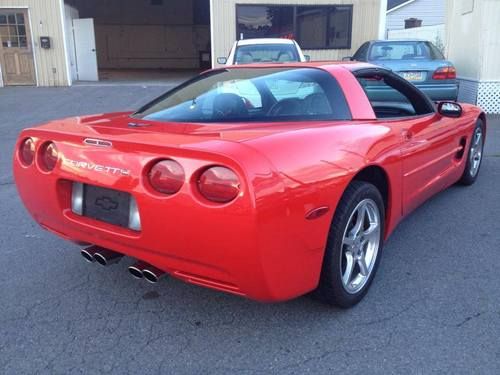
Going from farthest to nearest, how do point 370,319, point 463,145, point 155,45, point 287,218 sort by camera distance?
point 155,45, point 463,145, point 370,319, point 287,218

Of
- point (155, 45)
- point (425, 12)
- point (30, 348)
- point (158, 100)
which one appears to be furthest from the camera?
point (425, 12)

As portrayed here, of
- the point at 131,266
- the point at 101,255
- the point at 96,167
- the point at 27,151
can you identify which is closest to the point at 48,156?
the point at 27,151

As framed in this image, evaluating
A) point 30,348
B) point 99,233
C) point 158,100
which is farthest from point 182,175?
point 158,100

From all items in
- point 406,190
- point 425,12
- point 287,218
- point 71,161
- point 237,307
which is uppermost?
point 425,12

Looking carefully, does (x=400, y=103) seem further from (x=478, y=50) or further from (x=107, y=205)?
(x=478, y=50)

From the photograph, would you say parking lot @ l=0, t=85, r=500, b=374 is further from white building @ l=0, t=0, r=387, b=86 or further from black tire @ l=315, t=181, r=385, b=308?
white building @ l=0, t=0, r=387, b=86

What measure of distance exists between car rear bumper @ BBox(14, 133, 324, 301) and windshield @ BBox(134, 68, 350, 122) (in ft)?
2.35

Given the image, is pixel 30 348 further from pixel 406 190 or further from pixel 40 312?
pixel 406 190

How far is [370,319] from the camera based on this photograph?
2.63 meters

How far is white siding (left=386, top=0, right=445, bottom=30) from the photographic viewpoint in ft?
95.1

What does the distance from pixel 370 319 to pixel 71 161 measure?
1.78 metres

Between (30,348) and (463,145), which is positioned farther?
(463,145)

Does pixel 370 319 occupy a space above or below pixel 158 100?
Result: below

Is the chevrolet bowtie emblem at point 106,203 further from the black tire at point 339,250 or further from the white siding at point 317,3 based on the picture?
the white siding at point 317,3
